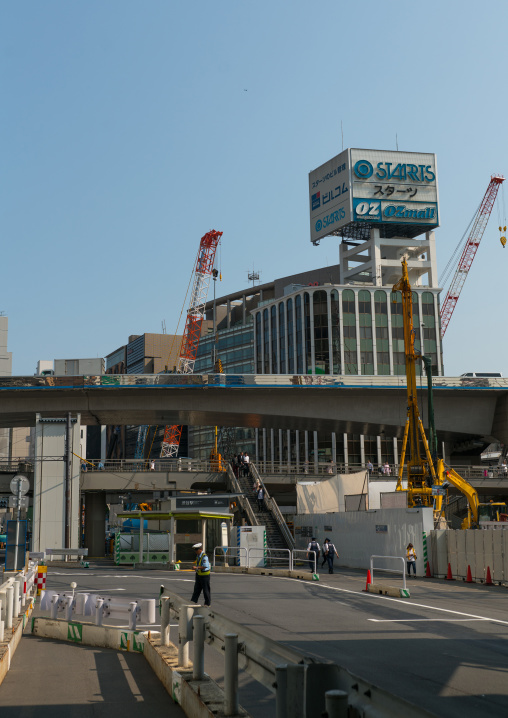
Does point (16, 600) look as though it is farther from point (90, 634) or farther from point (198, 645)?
point (198, 645)

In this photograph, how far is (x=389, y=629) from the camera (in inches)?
643

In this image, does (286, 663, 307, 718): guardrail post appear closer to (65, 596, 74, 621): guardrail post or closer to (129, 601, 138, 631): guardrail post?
(129, 601, 138, 631): guardrail post

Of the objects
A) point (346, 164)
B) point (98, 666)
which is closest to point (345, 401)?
point (98, 666)

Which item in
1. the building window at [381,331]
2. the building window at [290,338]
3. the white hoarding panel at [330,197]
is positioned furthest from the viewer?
the building window at [290,338]

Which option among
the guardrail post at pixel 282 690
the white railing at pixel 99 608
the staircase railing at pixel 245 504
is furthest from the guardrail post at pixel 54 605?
the staircase railing at pixel 245 504

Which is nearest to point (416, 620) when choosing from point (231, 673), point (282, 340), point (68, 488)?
point (231, 673)

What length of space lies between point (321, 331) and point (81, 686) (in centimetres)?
10419

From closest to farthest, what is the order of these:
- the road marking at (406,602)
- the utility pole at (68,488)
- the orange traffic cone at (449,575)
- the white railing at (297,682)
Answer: the white railing at (297,682)
the road marking at (406,602)
the orange traffic cone at (449,575)
the utility pole at (68,488)

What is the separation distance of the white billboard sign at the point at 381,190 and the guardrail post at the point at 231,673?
106 meters

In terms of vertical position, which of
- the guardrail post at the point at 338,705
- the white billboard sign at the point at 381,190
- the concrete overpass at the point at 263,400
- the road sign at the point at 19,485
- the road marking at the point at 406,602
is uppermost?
the white billboard sign at the point at 381,190

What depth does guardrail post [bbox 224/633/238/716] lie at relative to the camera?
273 inches

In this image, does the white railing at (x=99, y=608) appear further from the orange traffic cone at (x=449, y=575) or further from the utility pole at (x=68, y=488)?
the utility pole at (x=68, y=488)

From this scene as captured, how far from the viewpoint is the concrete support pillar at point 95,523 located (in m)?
58.4

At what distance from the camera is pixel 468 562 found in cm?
3056
